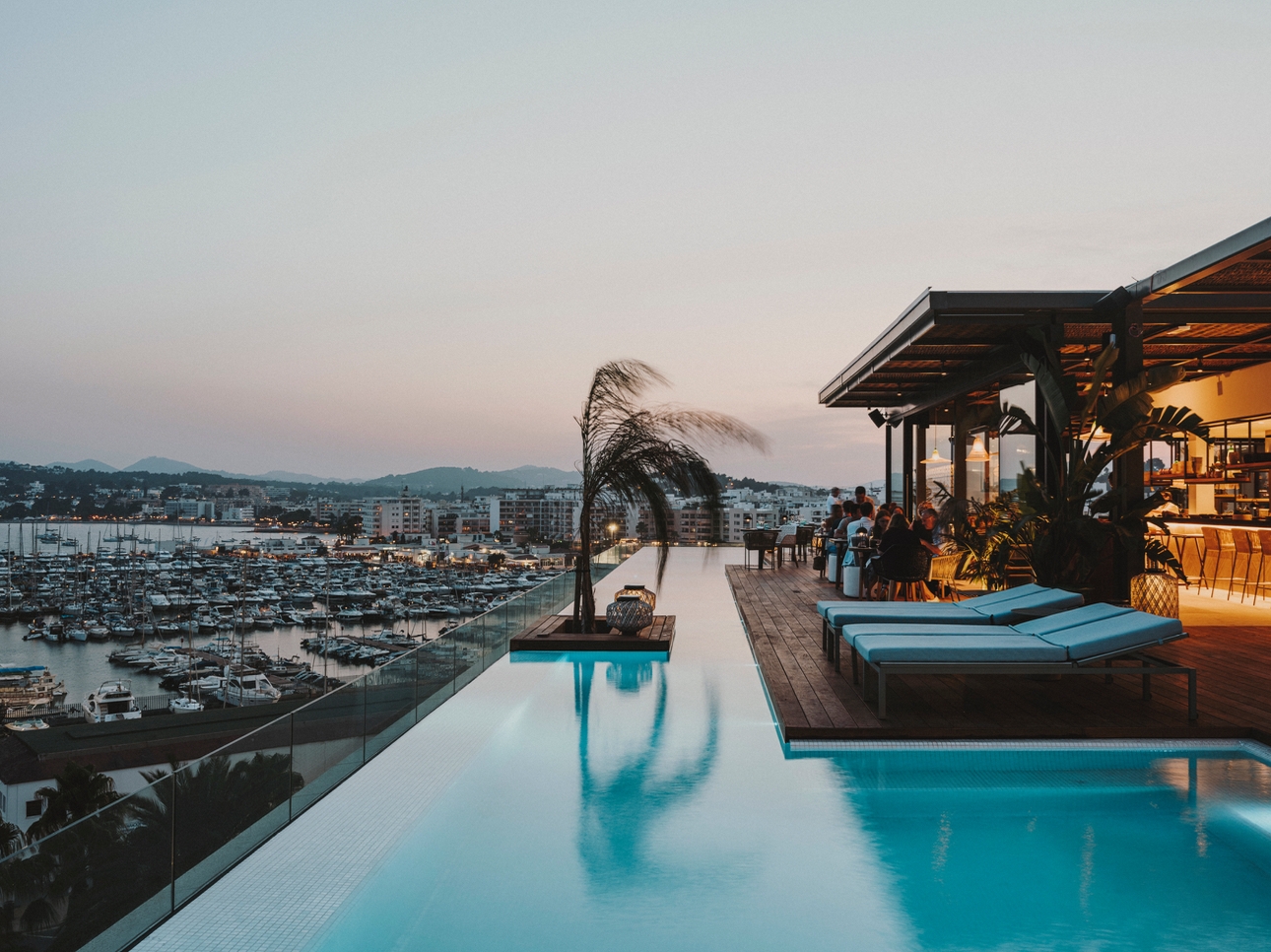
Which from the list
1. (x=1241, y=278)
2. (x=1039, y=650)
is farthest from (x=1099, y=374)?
(x=1039, y=650)

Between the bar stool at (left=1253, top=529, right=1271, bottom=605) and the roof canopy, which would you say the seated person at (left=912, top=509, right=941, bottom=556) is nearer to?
the roof canopy

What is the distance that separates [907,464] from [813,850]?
15.5 meters

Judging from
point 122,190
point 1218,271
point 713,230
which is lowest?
point 1218,271

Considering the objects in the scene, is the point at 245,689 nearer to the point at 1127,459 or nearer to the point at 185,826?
the point at 185,826

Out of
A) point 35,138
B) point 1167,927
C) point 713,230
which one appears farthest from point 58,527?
point 1167,927

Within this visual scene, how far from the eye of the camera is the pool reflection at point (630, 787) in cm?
347

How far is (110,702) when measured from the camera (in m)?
18.2

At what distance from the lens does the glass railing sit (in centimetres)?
251

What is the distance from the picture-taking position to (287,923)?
9.59 ft

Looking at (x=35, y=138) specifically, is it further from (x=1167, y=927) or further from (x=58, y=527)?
(x=58, y=527)

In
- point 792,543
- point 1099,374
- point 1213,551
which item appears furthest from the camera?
point 792,543

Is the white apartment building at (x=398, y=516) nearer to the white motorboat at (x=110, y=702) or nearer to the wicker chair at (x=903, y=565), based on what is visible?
the white motorboat at (x=110, y=702)

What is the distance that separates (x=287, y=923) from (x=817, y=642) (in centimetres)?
611

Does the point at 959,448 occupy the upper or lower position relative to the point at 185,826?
upper
